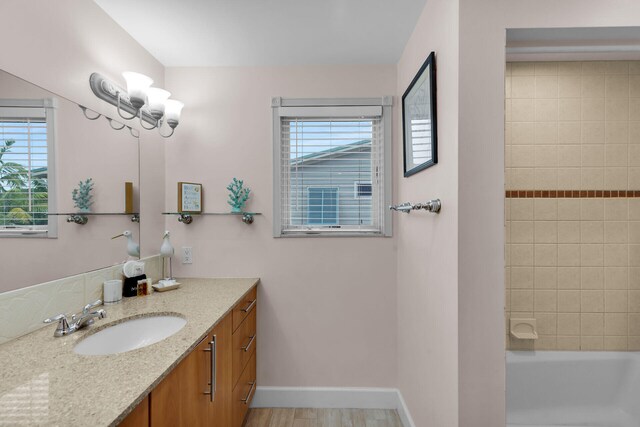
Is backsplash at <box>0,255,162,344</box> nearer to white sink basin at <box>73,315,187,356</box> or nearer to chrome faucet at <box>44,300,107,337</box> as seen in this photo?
chrome faucet at <box>44,300,107,337</box>

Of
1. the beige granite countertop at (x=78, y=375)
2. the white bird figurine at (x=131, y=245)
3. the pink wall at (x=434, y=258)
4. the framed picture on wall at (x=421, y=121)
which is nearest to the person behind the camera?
the beige granite countertop at (x=78, y=375)

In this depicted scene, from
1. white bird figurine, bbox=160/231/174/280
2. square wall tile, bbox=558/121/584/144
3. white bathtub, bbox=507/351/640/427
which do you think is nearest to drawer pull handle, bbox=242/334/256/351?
white bird figurine, bbox=160/231/174/280

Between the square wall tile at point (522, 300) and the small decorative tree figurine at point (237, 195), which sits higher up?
the small decorative tree figurine at point (237, 195)

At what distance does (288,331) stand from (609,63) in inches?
110

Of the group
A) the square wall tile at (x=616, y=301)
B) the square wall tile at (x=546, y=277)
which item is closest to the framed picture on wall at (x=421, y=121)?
the square wall tile at (x=546, y=277)

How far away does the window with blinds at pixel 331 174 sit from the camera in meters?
2.14

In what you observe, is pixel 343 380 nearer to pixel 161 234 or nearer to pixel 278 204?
pixel 278 204

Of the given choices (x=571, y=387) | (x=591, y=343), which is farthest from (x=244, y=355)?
(x=591, y=343)

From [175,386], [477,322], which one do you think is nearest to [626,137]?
[477,322]

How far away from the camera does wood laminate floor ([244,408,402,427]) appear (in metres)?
1.92

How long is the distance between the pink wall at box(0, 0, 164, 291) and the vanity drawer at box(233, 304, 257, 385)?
813 millimetres

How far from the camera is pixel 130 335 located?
133cm

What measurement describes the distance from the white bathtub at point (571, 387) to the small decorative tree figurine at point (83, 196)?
2598 millimetres

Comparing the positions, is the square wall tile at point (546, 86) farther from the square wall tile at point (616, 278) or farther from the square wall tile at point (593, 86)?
the square wall tile at point (616, 278)
